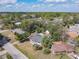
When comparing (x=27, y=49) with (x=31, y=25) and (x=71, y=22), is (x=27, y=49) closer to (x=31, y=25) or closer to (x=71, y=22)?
(x=31, y=25)

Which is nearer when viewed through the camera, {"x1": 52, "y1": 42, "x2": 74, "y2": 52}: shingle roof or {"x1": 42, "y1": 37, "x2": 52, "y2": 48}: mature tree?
{"x1": 52, "y1": 42, "x2": 74, "y2": 52}: shingle roof

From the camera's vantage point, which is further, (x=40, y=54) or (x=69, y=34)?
(x=69, y=34)

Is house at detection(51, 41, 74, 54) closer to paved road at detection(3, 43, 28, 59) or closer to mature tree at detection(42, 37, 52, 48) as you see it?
mature tree at detection(42, 37, 52, 48)

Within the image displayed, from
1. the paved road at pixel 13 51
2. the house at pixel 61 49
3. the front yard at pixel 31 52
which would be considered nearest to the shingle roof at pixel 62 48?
the house at pixel 61 49

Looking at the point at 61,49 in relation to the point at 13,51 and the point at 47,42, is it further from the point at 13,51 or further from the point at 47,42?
the point at 13,51

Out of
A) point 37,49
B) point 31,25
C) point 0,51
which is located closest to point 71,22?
point 31,25

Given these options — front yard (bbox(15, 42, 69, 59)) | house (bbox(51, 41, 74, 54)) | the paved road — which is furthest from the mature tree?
the paved road

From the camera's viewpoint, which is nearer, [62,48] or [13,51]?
[62,48]

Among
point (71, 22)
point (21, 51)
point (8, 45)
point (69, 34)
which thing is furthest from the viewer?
point (71, 22)

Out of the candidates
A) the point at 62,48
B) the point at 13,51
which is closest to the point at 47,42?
the point at 62,48
